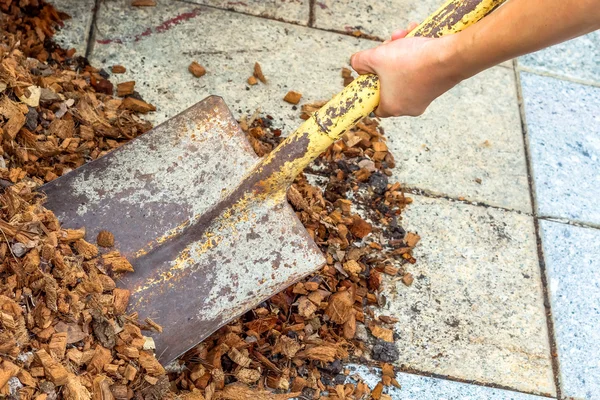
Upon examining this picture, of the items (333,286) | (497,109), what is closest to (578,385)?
(333,286)

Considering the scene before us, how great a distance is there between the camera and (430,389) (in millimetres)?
2316

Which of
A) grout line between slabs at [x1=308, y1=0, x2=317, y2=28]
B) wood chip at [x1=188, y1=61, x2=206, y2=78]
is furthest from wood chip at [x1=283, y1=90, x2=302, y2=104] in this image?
grout line between slabs at [x1=308, y1=0, x2=317, y2=28]

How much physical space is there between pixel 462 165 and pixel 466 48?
1287mm

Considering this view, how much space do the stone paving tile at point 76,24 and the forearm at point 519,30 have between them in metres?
1.73

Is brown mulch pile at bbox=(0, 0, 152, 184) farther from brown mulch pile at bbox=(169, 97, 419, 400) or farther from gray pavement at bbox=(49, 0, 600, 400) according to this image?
brown mulch pile at bbox=(169, 97, 419, 400)

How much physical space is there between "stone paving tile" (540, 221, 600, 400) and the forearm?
1300 millimetres

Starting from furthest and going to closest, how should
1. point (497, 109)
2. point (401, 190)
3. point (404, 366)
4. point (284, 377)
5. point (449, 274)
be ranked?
1. point (497, 109)
2. point (401, 190)
3. point (449, 274)
4. point (404, 366)
5. point (284, 377)

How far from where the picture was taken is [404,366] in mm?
2342

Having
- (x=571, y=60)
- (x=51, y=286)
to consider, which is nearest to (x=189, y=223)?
(x=51, y=286)

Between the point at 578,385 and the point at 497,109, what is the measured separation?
1.31 m

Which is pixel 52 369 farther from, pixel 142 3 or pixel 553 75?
pixel 553 75

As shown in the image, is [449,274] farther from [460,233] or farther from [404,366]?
[404,366]

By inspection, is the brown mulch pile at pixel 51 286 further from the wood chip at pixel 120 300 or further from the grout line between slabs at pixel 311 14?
the grout line between slabs at pixel 311 14

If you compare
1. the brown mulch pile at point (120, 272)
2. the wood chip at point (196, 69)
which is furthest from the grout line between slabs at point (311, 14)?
the wood chip at point (196, 69)
